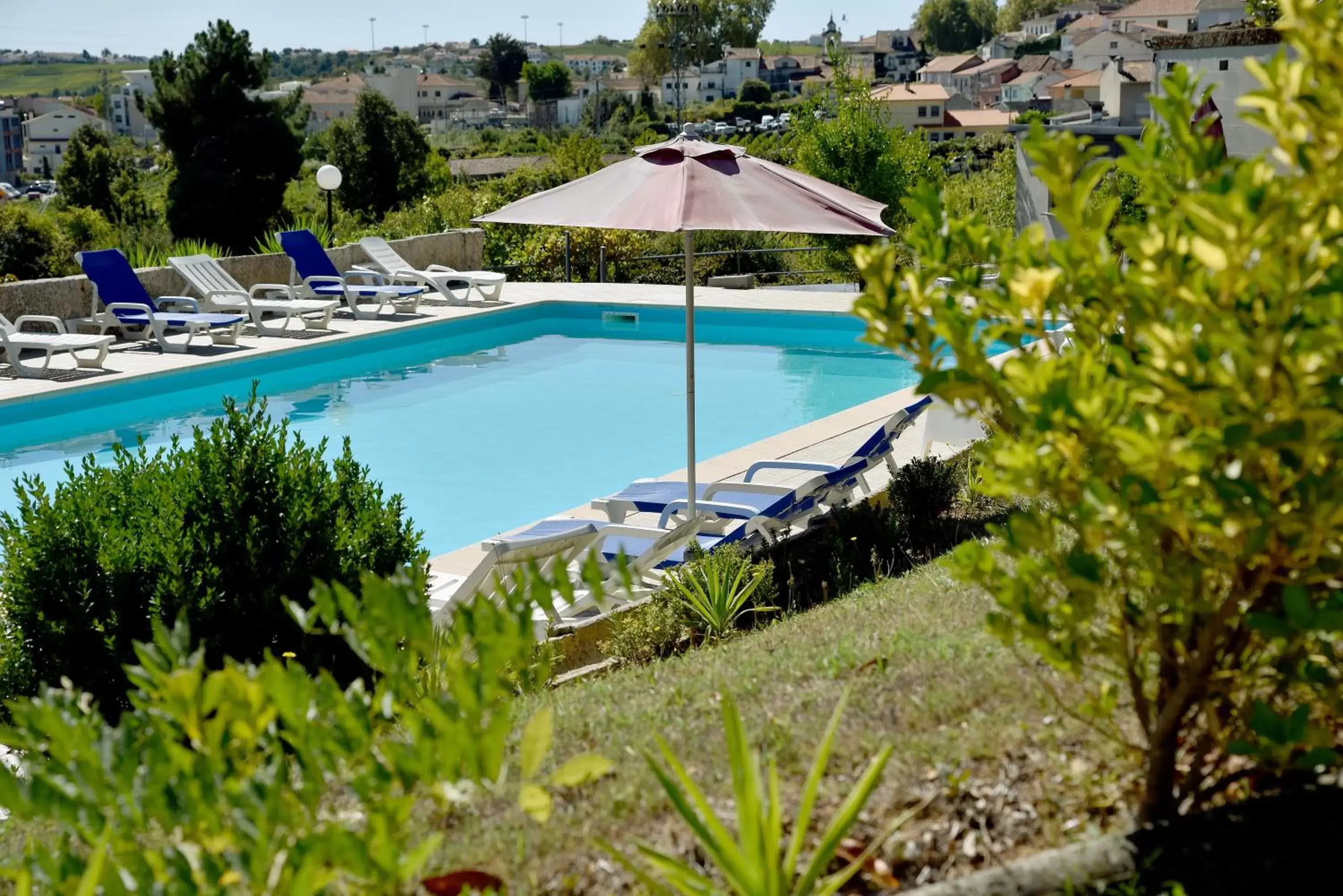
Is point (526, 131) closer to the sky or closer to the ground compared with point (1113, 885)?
closer to the sky

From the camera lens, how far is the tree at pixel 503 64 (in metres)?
153

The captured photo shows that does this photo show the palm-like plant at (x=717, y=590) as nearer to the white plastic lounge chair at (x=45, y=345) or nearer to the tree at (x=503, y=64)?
the white plastic lounge chair at (x=45, y=345)

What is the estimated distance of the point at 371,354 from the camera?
15602 mm

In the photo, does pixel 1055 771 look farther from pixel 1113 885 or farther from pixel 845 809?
pixel 845 809

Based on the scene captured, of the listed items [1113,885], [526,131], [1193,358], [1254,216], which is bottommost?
[1113,885]

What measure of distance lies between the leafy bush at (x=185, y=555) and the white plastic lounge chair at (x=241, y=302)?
1028cm

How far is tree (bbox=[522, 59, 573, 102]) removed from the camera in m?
136

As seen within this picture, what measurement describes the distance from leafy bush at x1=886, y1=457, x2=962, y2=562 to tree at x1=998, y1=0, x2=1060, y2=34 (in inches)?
7215

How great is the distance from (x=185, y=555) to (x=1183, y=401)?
3773 mm

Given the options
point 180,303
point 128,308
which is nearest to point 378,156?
point 180,303

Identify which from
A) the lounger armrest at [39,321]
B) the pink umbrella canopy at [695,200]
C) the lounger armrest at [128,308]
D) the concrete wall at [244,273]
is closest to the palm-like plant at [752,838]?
the pink umbrella canopy at [695,200]

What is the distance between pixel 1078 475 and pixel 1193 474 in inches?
7.9

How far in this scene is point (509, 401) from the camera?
13500 millimetres

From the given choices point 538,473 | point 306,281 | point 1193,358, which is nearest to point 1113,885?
point 1193,358
